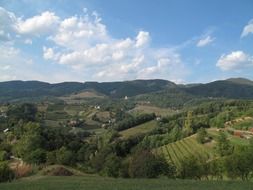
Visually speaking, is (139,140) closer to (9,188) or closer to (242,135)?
(242,135)

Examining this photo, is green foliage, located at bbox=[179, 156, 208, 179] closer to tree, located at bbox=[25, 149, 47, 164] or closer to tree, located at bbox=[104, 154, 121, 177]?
tree, located at bbox=[104, 154, 121, 177]

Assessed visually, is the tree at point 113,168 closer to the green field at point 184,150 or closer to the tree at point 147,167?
the tree at point 147,167

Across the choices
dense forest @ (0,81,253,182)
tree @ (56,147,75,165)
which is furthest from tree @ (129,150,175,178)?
tree @ (56,147,75,165)

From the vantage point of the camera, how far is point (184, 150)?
138250mm

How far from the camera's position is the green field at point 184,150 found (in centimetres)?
12214

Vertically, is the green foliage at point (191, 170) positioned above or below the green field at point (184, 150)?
above

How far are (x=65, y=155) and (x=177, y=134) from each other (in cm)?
9046

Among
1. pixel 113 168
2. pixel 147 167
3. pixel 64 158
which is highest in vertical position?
pixel 147 167

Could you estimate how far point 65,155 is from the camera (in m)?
94.9

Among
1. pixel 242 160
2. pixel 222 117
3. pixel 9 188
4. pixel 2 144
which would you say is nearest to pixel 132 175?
pixel 242 160

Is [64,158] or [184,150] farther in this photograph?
[184,150]

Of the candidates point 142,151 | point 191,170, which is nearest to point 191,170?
point 191,170

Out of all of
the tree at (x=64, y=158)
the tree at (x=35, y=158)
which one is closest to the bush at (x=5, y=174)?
the tree at (x=35, y=158)

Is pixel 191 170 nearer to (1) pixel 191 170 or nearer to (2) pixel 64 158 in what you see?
(1) pixel 191 170
